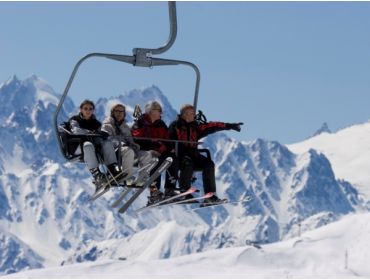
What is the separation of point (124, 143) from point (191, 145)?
106 cm

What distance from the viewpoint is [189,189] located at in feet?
46.1

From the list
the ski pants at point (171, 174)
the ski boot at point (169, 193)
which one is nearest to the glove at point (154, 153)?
the ski pants at point (171, 174)

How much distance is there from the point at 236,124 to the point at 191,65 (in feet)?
7.24

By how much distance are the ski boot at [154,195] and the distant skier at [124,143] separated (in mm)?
395

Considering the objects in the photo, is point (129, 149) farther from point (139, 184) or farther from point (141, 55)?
point (141, 55)

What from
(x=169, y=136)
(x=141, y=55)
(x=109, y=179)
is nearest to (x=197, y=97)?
(x=169, y=136)

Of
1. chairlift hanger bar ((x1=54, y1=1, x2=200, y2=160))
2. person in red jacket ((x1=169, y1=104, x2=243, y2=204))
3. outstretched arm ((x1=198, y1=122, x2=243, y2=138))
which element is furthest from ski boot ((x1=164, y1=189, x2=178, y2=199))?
chairlift hanger bar ((x1=54, y1=1, x2=200, y2=160))

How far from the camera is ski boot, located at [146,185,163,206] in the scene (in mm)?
13914

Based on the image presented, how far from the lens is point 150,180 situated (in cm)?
1321

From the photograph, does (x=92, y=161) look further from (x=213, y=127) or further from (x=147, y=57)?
(x=147, y=57)

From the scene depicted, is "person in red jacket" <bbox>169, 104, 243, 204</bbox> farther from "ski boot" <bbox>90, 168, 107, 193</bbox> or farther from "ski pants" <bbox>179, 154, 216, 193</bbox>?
"ski boot" <bbox>90, 168, 107, 193</bbox>

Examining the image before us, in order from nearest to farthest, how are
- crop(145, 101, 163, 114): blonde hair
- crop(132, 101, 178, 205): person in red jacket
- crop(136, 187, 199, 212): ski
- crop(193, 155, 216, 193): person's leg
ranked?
crop(136, 187, 199, 212): ski → crop(145, 101, 163, 114): blonde hair → crop(132, 101, 178, 205): person in red jacket → crop(193, 155, 216, 193): person's leg

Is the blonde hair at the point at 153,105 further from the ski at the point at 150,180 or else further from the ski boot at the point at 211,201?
the ski boot at the point at 211,201

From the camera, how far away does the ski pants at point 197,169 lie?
47.5 feet
